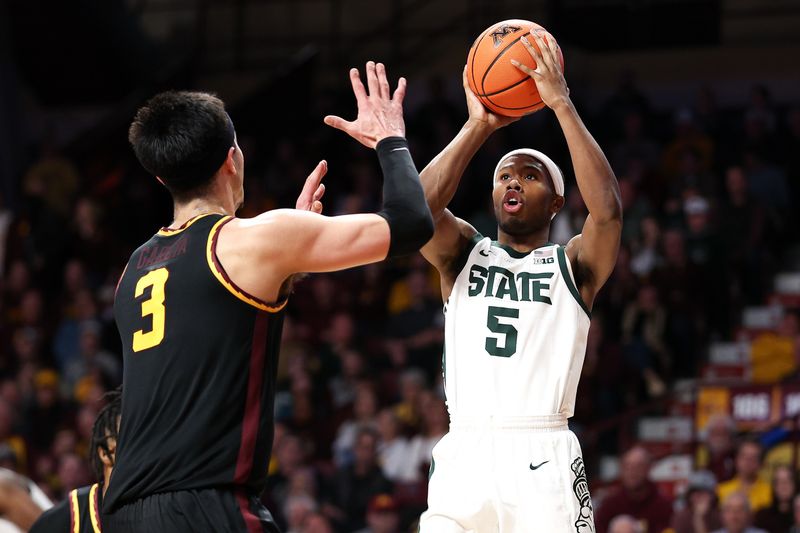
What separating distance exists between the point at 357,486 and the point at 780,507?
3855mm

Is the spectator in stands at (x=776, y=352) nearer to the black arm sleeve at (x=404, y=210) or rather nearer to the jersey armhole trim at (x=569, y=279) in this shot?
the jersey armhole trim at (x=569, y=279)

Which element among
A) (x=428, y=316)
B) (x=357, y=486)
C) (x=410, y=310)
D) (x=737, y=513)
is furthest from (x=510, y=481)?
(x=410, y=310)

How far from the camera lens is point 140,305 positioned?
4.00 meters

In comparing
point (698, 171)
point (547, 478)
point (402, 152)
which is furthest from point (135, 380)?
point (698, 171)

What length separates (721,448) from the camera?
1027 centimetres

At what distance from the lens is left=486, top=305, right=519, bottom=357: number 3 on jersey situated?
529cm

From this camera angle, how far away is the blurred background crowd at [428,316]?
11.0 m

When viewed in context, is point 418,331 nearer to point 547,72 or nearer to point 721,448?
point 721,448

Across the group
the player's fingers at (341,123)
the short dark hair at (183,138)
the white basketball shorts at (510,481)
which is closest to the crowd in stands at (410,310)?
the white basketball shorts at (510,481)

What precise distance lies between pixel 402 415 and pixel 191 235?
825 cm

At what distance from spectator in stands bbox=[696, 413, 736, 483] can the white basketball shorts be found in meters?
5.34

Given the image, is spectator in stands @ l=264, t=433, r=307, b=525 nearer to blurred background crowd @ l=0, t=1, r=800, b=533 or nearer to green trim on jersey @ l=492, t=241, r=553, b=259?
blurred background crowd @ l=0, t=1, r=800, b=533

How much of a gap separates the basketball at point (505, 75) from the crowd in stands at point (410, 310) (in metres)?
4.66

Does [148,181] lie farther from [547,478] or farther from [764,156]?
[547,478]
